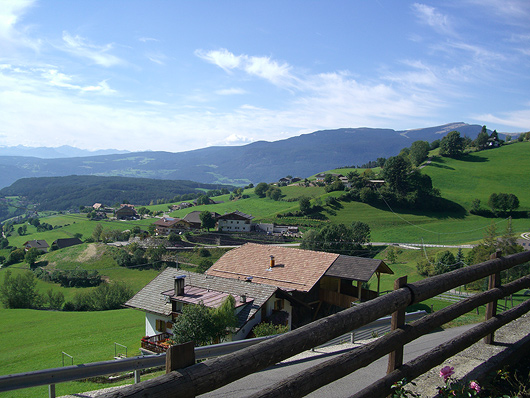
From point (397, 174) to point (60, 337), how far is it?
3421 inches

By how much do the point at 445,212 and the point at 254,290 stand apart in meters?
77.1

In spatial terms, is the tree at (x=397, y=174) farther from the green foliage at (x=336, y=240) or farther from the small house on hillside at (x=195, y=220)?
the small house on hillside at (x=195, y=220)

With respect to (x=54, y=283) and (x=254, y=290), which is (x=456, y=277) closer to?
(x=254, y=290)

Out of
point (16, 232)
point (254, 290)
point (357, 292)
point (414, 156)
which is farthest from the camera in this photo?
point (16, 232)

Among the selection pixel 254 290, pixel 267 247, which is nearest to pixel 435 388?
pixel 254 290

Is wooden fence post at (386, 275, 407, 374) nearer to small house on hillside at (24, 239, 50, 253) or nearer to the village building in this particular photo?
the village building

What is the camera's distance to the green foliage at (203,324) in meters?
16.9

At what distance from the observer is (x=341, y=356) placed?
107 inches

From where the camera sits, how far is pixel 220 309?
18219mm

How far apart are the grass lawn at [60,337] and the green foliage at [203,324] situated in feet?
16.2

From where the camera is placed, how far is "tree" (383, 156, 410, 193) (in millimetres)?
98625

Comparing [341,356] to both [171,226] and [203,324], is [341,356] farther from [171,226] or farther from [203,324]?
[171,226]

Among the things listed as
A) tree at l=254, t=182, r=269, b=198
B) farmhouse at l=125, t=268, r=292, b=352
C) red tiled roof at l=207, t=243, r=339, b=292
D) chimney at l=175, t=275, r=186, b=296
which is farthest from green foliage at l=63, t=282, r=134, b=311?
tree at l=254, t=182, r=269, b=198

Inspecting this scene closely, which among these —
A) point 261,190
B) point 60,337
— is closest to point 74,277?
point 60,337
